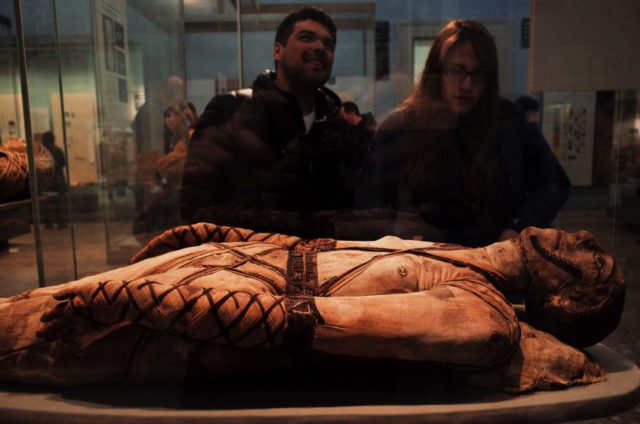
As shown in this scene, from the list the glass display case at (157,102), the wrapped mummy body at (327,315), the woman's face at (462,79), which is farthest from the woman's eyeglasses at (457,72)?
the wrapped mummy body at (327,315)

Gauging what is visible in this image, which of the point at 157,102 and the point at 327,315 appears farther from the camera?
the point at 157,102

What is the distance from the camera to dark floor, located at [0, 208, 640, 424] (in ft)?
6.81

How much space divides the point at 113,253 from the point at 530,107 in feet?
8.17

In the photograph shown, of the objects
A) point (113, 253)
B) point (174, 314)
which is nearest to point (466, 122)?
point (174, 314)

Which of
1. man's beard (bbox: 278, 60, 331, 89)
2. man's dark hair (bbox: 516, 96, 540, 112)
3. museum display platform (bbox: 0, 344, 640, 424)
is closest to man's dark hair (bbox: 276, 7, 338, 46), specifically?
man's beard (bbox: 278, 60, 331, 89)

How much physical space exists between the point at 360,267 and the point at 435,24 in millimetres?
1045

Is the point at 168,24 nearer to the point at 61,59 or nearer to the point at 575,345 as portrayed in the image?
the point at 61,59

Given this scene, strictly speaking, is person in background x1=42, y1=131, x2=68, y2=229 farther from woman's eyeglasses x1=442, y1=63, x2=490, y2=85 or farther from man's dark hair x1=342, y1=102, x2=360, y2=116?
woman's eyeglasses x1=442, y1=63, x2=490, y2=85

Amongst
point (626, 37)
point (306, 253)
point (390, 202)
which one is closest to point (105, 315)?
→ point (306, 253)

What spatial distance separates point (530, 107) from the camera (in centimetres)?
193

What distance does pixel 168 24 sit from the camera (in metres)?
2.34

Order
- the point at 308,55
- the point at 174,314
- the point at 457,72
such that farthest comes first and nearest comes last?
the point at 308,55, the point at 457,72, the point at 174,314

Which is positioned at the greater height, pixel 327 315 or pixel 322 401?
pixel 327 315

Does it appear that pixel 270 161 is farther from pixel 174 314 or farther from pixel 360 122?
pixel 174 314
